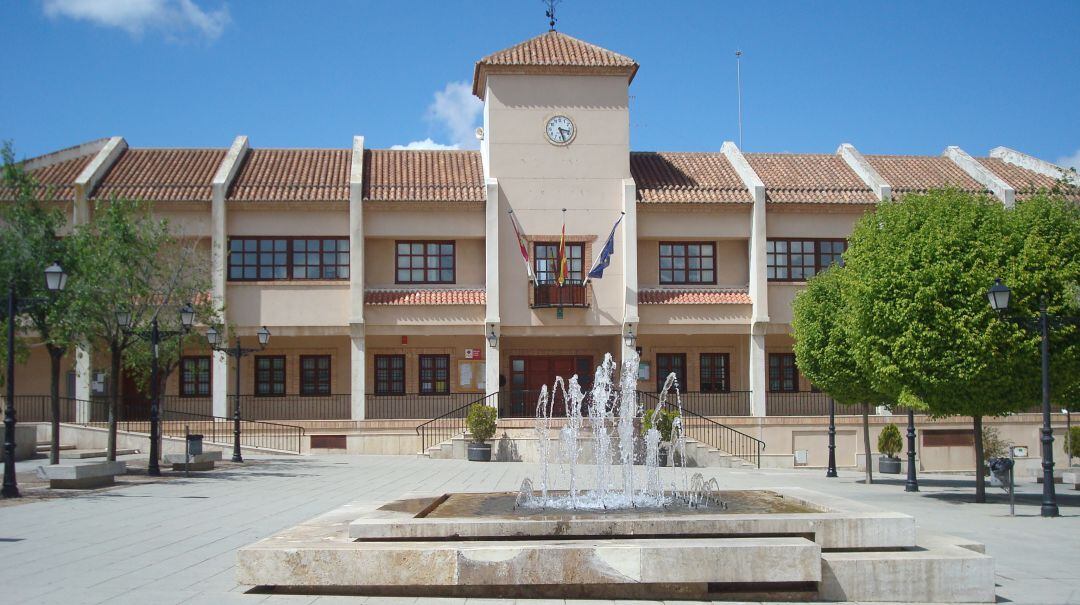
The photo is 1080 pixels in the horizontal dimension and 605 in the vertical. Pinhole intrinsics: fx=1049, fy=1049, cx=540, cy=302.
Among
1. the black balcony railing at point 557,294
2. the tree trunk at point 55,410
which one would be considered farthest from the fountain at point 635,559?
the black balcony railing at point 557,294

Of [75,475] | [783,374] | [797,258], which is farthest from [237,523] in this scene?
[783,374]

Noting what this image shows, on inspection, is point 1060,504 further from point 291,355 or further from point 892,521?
point 291,355

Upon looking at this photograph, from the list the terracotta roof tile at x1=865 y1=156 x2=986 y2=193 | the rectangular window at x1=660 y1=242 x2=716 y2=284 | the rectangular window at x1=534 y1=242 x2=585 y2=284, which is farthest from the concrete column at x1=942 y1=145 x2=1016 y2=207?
the rectangular window at x1=534 y1=242 x2=585 y2=284

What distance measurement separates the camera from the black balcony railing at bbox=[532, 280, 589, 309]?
31.4 metres

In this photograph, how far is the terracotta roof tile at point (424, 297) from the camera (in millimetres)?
31328

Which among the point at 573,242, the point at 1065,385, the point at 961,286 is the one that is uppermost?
the point at 573,242

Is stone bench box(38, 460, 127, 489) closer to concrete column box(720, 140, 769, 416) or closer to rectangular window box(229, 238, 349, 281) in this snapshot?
rectangular window box(229, 238, 349, 281)

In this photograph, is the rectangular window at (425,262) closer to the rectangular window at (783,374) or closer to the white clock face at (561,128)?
the white clock face at (561,128)

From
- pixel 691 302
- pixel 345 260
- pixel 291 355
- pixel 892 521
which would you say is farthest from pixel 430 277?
pixel 892 521

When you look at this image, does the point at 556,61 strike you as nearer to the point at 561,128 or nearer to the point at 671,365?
the point at 561,128

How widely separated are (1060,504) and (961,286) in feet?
14.8

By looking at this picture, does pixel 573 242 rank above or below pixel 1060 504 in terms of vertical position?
above

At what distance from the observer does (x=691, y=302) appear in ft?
105

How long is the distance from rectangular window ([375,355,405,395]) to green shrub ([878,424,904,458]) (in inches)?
568
